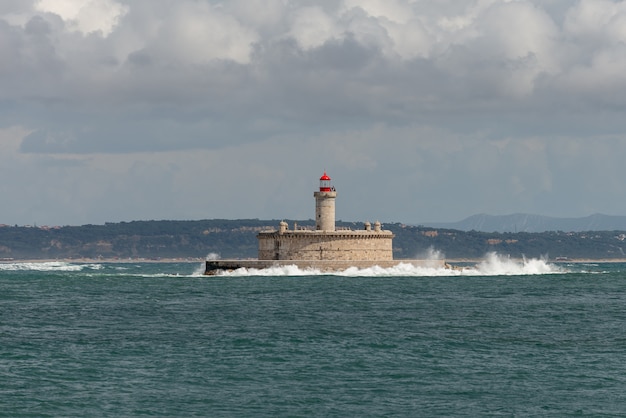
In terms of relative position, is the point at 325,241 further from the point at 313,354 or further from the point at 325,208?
the point at 313,354

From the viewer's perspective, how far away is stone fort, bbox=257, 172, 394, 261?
340ft

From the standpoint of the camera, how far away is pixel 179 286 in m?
93.1

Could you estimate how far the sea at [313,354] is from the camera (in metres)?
36.4

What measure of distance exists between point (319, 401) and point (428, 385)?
4.58m

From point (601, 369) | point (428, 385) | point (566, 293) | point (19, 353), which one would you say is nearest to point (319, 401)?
point (428, 385)

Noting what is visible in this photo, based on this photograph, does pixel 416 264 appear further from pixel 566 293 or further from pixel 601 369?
pixel 601 369

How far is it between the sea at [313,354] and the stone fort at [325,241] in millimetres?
20937

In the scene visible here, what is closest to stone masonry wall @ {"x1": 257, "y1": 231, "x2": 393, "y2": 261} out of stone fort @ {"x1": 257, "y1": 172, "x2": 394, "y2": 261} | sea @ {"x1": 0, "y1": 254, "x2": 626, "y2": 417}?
stone fort @ {"x1": 257, "y1": 172, "x2": 394, "y2": 261}

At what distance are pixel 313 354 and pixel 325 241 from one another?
57243 mm

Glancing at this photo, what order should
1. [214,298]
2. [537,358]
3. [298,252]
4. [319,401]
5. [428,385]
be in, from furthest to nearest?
[298,252]
[214,298]
[537,358]
[428,385]
[319,401]

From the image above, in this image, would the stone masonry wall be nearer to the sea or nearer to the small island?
the small island

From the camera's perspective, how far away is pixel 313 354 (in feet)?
152

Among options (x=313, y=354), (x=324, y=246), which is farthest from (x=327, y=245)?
(x=313, y=354)

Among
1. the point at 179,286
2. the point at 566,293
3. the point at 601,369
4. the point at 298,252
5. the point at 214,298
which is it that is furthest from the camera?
the point at 298,252
